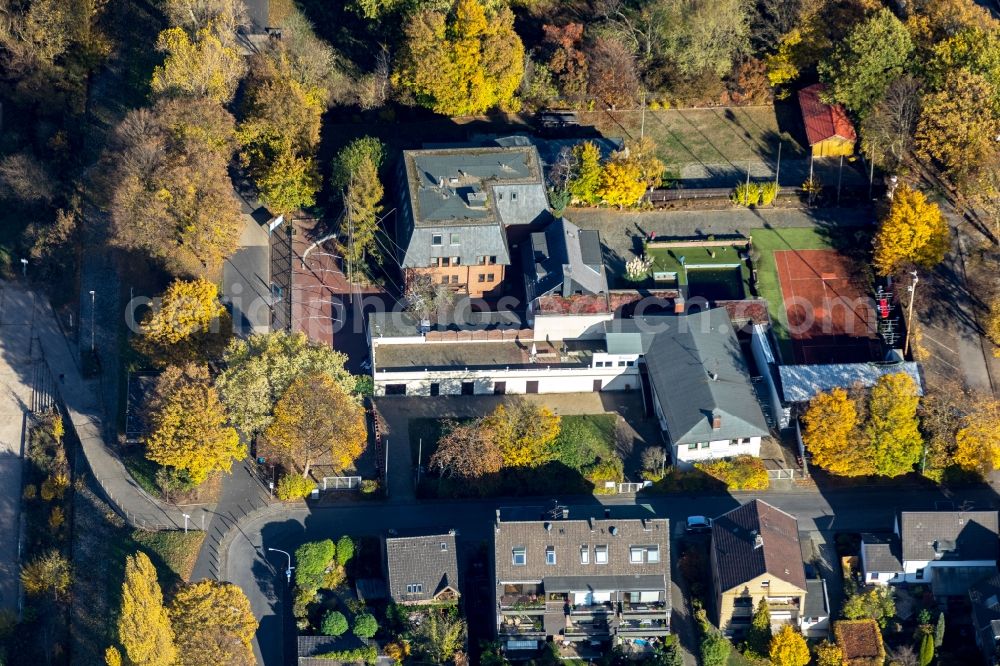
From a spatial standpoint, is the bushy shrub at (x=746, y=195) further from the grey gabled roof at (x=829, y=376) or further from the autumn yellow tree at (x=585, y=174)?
the grey gabled roof at (x=829, y=376)

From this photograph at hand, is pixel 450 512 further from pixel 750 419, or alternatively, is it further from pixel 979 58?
pixel 979 58

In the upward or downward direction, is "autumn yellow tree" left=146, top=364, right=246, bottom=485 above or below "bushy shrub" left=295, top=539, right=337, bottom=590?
above

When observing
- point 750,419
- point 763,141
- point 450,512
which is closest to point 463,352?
point 450,512

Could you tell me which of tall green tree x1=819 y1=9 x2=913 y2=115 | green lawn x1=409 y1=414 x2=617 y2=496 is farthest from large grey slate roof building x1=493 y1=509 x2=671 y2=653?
tall green tree x1=819 y1=9 x2=913 y2=115

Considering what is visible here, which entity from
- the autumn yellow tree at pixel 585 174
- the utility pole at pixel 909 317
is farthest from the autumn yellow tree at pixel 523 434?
the utility pole at pixel 909 317

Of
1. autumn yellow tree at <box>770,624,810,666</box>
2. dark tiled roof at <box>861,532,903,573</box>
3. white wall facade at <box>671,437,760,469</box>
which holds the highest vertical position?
white wall facade at <box>671,437,760,469</box>

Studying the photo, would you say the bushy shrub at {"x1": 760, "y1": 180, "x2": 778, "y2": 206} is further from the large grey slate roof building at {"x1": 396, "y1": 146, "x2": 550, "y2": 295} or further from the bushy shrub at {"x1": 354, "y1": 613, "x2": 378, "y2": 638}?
the bushy shrub at {"x1": 354, "y1": 613, "x2": 378, "y2": 638}

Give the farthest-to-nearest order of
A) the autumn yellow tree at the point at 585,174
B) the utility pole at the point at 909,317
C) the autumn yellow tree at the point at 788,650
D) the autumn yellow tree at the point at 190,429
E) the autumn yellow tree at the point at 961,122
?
the autumn yellow tree at the point at 585,174 → the autumn yellow tree at the point at 961,122 → the utility pole at the point at 909,317 → the autumn yellow tree at the point at 190,429 → the autumn yellow tree at the point at 788,650
